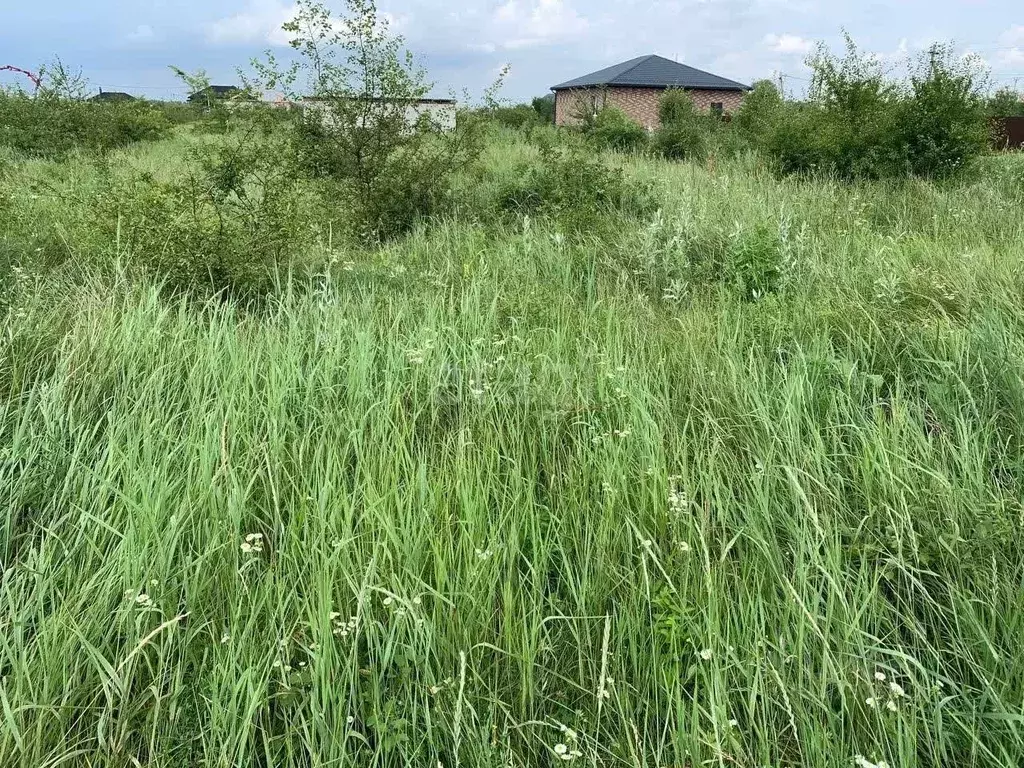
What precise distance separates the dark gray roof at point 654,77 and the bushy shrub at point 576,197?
105 ft

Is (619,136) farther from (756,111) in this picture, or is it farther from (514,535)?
(514,535)

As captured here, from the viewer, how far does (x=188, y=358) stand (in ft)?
9.70

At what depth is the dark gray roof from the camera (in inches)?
1479

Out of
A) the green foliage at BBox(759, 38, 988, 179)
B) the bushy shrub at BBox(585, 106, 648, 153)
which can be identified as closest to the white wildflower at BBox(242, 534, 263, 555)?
the green foliage at BBox(759, 38, 988, 179)

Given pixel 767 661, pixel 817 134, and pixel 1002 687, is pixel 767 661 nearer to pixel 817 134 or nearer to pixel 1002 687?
pixel 1002 687

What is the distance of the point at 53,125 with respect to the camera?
1173 cm

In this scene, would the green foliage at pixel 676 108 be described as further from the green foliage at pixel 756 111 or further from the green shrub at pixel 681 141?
the green shrub at pixel 681 141

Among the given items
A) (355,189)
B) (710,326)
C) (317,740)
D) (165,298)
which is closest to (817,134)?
(355,189)

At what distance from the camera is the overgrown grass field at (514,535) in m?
1.48

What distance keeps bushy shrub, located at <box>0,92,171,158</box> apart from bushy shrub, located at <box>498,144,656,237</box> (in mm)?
8547

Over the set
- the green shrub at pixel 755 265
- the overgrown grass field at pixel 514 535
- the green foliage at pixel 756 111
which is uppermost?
the green foliage at pixel 756 111

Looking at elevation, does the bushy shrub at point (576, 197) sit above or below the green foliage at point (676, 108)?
below

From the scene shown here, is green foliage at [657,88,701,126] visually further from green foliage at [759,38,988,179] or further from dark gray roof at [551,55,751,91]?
dark gray roof at [551,55,751,91]

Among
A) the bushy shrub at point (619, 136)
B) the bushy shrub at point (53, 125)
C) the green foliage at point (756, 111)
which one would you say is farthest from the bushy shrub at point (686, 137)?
the bushy shrub at point (53, 125)
